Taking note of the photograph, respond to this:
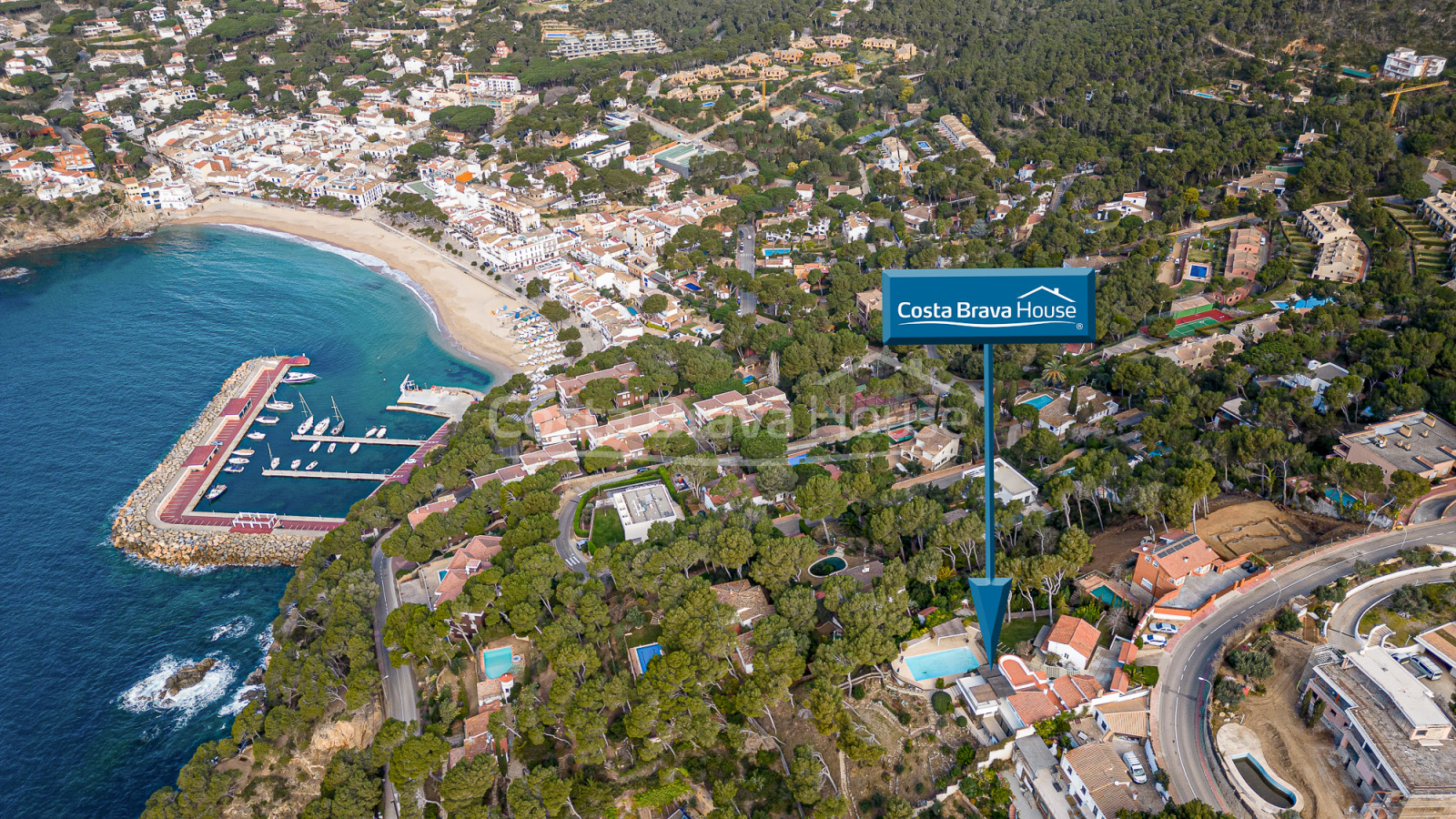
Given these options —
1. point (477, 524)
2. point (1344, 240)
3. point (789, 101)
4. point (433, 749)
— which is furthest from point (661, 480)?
point (789, 101)

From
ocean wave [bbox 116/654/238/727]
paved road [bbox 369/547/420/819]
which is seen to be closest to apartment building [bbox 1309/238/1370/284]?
paved road [bbox 369/547/420/819]

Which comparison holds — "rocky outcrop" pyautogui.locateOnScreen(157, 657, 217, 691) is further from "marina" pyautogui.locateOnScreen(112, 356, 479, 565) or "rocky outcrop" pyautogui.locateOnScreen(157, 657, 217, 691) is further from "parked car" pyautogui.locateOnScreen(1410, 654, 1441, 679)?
"parked car" pyautogui.locateOnScreen(1410, 654, 1441, 679)

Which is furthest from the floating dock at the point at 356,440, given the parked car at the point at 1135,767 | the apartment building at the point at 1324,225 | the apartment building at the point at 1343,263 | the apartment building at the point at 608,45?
the apartment building at the point at 608,45

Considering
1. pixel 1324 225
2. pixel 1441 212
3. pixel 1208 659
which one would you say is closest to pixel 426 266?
pixel 1208 659

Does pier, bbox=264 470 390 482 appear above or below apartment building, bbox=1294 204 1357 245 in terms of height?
below

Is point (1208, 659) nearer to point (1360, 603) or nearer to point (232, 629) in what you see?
point (1360, 603)

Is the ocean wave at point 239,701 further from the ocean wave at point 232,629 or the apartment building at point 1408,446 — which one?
the apartment building at point 1408,446
